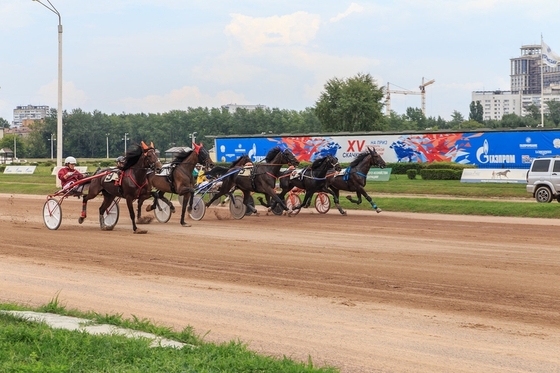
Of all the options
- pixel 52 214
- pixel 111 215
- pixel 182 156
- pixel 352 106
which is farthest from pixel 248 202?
pixel 352 106

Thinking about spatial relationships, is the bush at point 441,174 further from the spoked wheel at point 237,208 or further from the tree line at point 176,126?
the tree line at point 176,126

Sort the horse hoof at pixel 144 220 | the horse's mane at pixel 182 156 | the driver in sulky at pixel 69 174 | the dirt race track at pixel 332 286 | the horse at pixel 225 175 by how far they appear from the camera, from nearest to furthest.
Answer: the dirt race track at pixel 332 286
the driver in sulky at pixel 69 174
the horse's mane at pixel 182 156
the horse hoof at pixel 144 220
the horse at pixel 225 175

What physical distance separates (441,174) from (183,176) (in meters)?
20.0

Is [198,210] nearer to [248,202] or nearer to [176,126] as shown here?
[248,202]

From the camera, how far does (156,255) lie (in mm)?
13688

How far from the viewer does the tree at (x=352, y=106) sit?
3130 inches

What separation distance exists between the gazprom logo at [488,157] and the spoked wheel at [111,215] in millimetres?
26228

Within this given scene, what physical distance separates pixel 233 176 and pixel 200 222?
169cm

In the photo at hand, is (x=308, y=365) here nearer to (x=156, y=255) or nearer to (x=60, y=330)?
(x=60, y=330)

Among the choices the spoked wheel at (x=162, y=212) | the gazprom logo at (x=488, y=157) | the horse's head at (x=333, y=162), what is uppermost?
the gazprom logo at (x=488, y=157)

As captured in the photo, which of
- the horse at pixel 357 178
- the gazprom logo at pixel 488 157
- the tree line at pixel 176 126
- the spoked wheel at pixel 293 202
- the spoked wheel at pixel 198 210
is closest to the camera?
the spoked wheel at pixel 198 210

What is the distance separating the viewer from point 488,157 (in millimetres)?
40812

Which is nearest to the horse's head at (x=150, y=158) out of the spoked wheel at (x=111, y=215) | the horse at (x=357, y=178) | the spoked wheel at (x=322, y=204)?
the spoked wheel at (x=111, y=215)

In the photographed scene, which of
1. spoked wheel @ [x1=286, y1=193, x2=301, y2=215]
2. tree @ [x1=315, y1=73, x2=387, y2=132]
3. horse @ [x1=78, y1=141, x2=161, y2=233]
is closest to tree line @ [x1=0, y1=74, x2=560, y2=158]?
tree @ [x1=315, y1=73, x2=387, y2=132]
